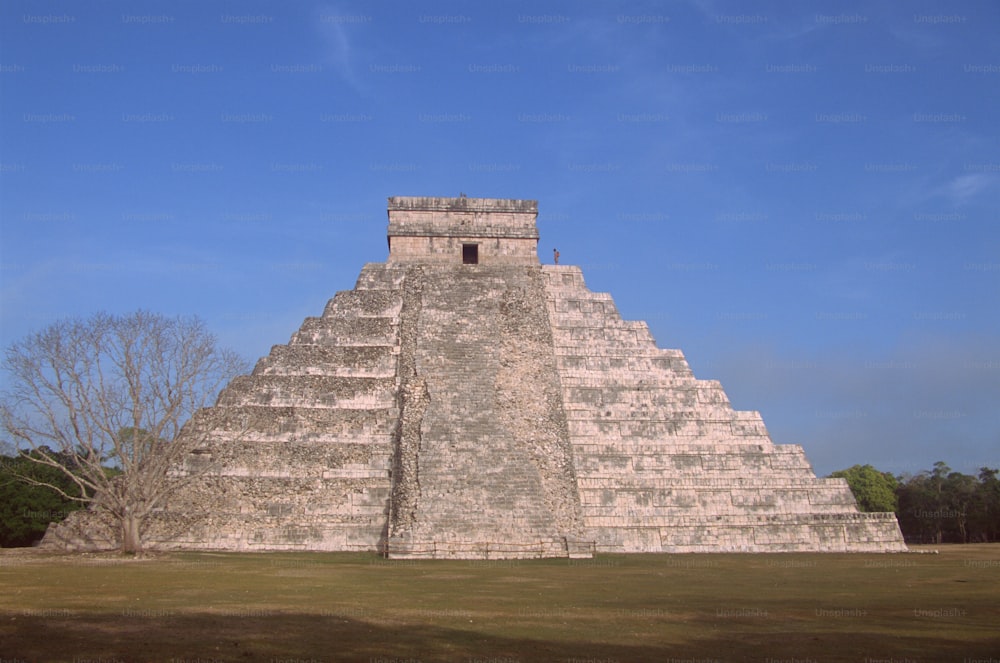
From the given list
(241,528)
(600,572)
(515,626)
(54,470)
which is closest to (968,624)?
(515,626)

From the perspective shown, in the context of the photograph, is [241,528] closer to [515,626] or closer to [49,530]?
[49,530]

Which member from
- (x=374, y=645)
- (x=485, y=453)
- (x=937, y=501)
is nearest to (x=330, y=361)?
(x=485, y=453)

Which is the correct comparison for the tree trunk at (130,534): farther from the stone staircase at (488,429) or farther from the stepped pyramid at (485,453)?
the stone staircase at (488,429)

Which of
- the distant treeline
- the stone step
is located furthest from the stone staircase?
the distant treeline

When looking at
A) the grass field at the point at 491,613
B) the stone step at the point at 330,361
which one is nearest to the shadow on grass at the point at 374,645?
the grass field at the point at 491,613

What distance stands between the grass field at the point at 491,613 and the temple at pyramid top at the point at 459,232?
14.7 meters

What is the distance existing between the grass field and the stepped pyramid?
306cm

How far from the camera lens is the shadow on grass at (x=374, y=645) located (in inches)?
275

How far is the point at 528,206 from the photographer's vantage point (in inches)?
1170

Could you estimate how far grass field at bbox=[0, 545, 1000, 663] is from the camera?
725 centimetres

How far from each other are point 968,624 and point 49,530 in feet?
61.0

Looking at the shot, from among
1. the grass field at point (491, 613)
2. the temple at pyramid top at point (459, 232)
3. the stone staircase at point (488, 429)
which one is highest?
the temple at pyramid top at point (459, 232)

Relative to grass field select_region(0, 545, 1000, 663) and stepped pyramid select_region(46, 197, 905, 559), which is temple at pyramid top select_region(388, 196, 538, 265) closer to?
stepped pyramid select_region(46, 197, 905, 559)

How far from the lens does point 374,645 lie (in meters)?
7.47
